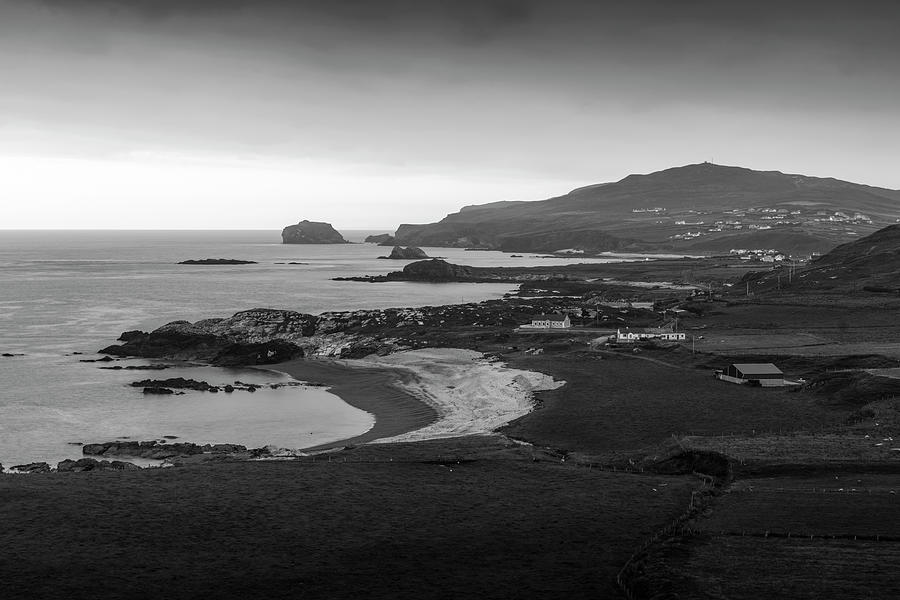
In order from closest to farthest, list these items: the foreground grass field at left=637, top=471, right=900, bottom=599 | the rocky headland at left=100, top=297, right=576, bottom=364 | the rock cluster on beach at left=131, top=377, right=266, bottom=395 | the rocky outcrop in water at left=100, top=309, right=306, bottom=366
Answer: the foreground grass field at left=637, top=471, right=900, bottom=599, the rock cluster on beach at left=131, top=377, right=266, bottom=395, the rocky outcrop in water at left=100, top=309, right=306, bottom=366, the rocky headland at left=100, top=297, right=576, bottom=364

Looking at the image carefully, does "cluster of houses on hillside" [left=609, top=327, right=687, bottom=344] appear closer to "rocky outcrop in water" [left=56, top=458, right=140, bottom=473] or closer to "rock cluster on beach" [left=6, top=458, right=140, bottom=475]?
"rocky outcrop in water" [left=56, top=458, right=140, bottom=473]

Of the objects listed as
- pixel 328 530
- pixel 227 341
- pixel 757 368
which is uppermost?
pixel 757 368

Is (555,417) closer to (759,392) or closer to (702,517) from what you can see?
(759,392)

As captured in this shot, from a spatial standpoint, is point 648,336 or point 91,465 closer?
point 91,465

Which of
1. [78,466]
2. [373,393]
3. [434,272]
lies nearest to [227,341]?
[373,393]

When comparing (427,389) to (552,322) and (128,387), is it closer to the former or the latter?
(128,387)

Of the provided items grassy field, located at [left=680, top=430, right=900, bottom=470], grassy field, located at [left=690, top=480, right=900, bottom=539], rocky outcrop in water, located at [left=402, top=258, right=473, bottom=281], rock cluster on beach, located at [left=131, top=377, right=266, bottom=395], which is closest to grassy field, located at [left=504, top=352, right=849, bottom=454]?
grassy field, located at [left=680, top=430, right=900, bottom=470]

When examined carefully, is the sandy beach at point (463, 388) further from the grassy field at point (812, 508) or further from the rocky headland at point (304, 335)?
the grassy field at point (812, 508)
